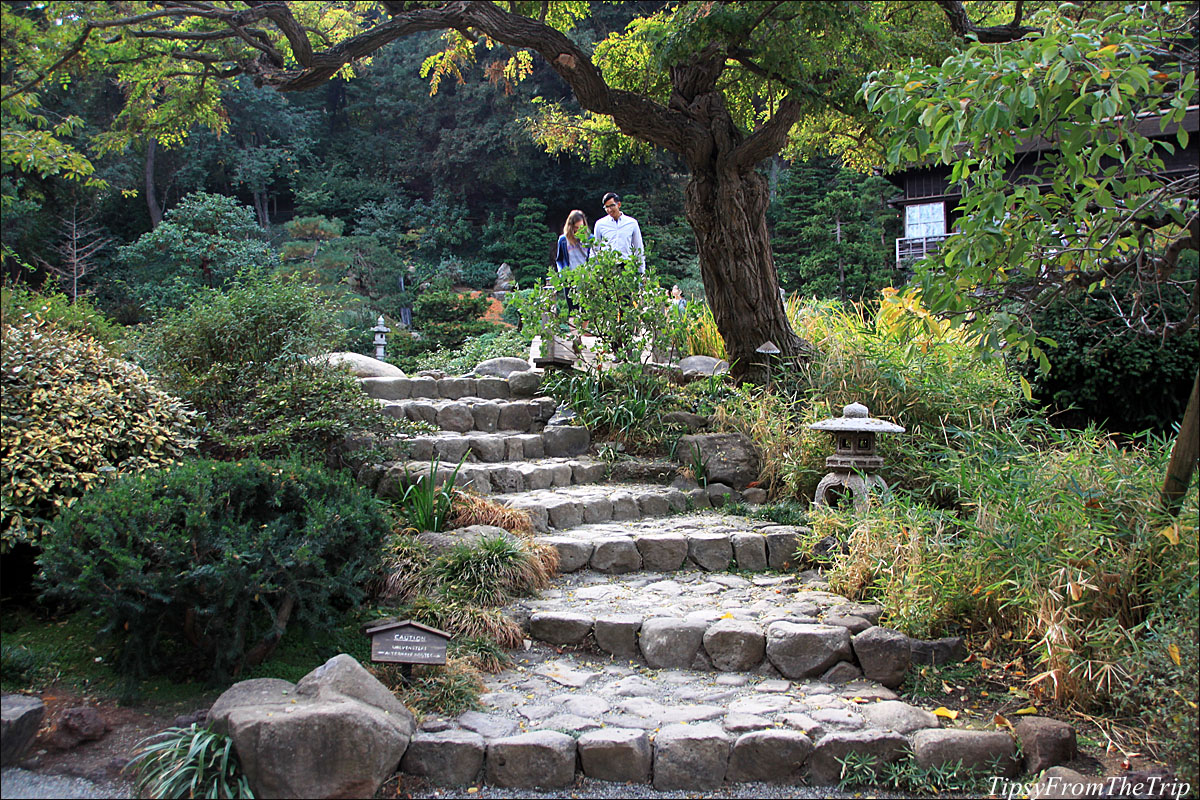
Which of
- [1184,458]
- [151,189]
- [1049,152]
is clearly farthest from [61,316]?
[151,189]

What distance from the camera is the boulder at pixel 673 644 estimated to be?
392 centimetres

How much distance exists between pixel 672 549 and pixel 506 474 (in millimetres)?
1472

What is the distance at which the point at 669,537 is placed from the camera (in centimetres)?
510

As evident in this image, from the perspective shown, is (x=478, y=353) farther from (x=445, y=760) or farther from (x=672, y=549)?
(x=445, y=760)

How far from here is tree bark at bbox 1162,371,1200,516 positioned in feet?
10.2

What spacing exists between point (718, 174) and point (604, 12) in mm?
18015

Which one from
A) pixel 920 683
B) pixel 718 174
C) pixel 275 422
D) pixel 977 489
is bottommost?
pixel 920 683

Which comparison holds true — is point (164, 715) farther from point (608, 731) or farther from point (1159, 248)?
point (1159, 248)

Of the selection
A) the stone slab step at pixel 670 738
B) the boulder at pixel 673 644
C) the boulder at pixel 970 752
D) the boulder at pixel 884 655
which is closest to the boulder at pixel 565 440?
the boulder at pixel 673 644

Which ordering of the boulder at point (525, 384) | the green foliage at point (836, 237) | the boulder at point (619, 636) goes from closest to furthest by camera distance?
1. the boulder at point (619, 636)
2. the boulder at point (525, 384)
3. the green foliage at point (836, 237)

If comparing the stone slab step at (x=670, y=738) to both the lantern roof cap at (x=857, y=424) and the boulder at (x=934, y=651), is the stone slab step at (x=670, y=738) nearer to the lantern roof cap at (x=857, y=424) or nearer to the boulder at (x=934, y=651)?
the boulder at (x=934, y=651)

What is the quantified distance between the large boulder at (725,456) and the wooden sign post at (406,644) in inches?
129

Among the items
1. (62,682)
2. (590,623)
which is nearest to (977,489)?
(590,623)

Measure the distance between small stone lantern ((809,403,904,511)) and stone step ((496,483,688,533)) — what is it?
3.83 feet
